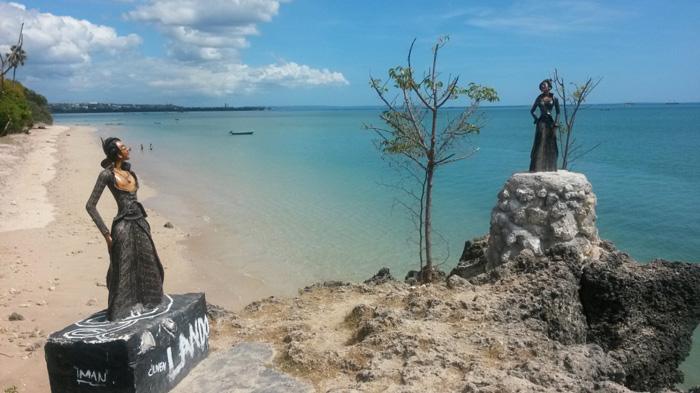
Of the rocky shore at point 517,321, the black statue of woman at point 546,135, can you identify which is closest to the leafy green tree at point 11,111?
the rocky shore at point 517,321

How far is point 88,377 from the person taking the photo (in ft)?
19.6

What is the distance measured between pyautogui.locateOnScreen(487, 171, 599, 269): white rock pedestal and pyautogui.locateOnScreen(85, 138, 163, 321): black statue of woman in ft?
19.5

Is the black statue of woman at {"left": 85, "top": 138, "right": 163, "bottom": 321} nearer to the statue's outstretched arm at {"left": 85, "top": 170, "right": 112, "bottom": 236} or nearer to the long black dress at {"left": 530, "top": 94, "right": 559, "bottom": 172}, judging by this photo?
the statue's outstretched arm at {"left": 85, "top": 170, "right": 112, "bottom": 236}

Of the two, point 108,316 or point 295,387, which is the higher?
point 108,316

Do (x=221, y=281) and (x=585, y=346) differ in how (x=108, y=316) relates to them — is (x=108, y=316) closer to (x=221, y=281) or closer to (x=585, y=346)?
(x=585, y=346)

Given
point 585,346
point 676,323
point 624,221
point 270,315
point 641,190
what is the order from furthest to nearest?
1. point 641,190
2. point 624,221
3. point 270,315
4. point 676,323
5. point 585,346

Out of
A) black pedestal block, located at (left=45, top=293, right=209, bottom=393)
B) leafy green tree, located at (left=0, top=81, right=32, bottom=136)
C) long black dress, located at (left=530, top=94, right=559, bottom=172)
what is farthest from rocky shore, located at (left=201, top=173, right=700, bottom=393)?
leafy green tree, located at (left=0, top=81, right=32, bottom=136)

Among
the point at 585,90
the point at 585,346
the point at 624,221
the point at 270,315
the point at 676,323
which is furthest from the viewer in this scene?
the point at 624,221

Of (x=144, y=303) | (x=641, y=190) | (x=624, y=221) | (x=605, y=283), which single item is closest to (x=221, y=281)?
(x=144, y=303)

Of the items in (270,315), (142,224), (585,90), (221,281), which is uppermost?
(585,90)

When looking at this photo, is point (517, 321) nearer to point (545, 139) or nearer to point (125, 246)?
point (545, 139)

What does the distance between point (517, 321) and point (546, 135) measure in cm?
403

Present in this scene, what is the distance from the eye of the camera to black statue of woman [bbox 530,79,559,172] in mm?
10062

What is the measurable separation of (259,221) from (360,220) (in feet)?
13.7
